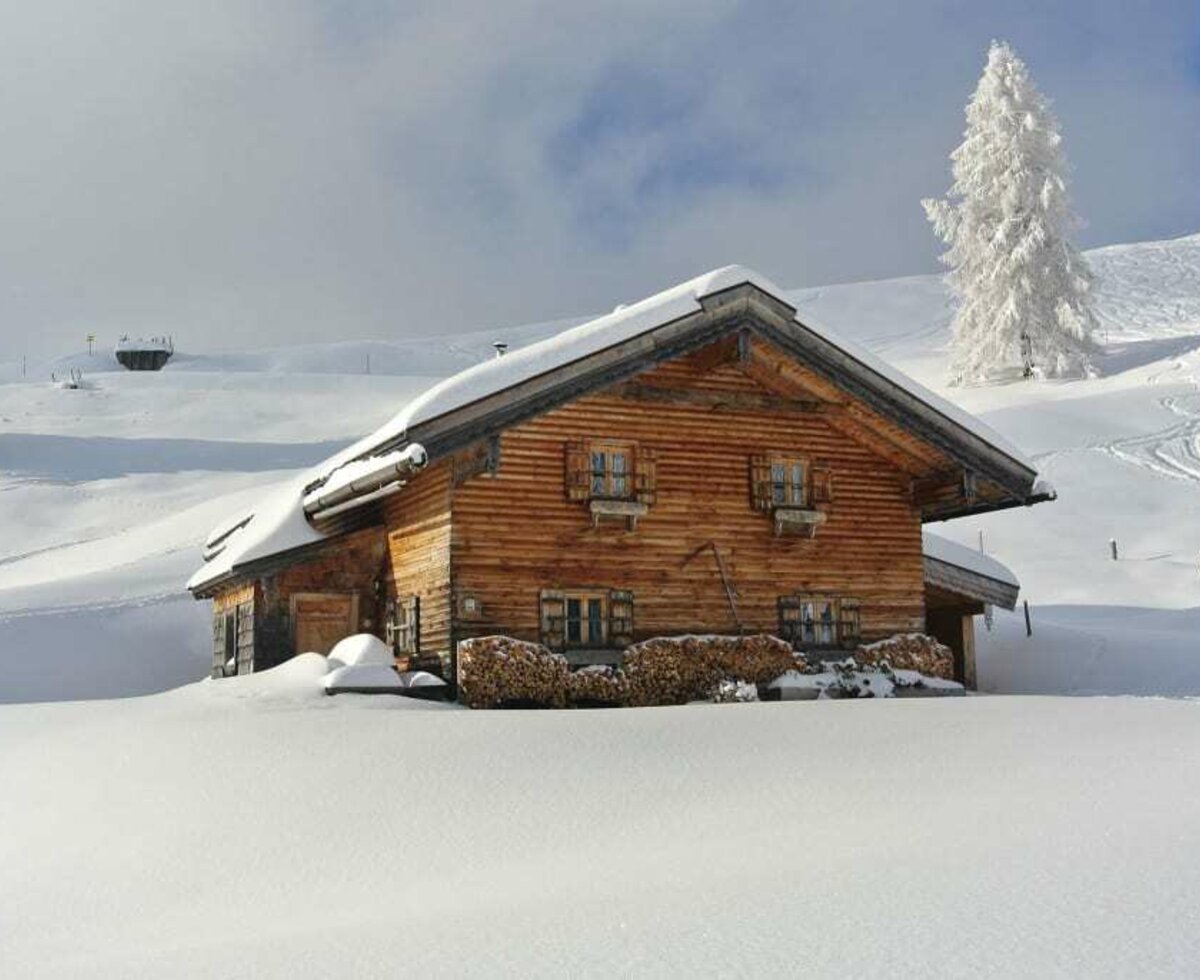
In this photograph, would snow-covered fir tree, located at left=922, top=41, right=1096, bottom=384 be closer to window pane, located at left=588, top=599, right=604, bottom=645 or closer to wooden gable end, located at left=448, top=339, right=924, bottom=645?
wooden gable end, located at left=448, top=339, right=924, bottom=645

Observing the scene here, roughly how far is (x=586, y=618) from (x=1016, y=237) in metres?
46.0

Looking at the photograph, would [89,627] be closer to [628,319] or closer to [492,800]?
[628,319]

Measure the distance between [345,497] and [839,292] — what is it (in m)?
106

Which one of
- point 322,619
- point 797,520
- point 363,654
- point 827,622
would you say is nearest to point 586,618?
point 363,654

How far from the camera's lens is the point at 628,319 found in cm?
1914

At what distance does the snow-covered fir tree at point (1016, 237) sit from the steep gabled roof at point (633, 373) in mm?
40151

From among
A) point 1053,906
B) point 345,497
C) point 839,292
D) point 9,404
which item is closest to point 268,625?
point 345,497

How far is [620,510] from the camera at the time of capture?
19.6 m

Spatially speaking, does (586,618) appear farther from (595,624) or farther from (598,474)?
(598,474)

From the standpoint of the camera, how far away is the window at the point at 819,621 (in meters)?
21.1

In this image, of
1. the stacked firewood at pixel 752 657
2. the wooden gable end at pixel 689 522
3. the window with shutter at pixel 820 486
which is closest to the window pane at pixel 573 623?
the wooden gable end at pixel 689 522

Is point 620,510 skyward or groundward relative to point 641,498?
groundward

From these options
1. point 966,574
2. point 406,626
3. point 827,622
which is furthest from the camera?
point 966,574

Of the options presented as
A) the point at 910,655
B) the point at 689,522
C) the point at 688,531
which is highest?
the point at 689,522
